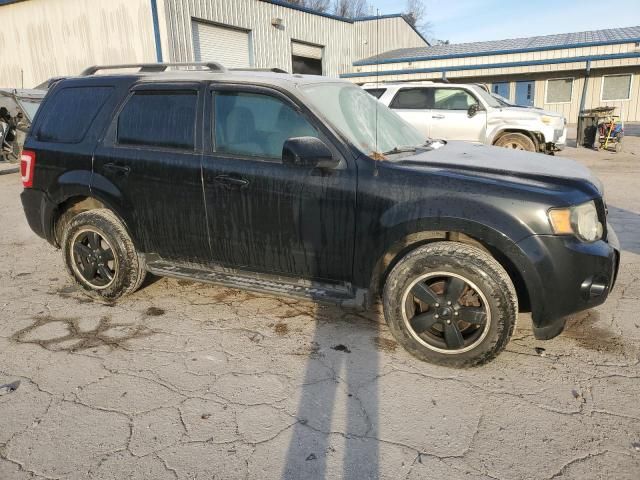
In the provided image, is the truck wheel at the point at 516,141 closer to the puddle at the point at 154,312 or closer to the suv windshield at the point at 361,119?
the suv windshield at the point at 361,119

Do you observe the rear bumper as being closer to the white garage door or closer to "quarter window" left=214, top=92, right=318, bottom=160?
"quarter window" left=214, top=92, right=318, bottom=160

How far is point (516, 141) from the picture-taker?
1048 cm

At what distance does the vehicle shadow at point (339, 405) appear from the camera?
219 centimetres

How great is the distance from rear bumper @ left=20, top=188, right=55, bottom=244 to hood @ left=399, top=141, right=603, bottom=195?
3036 millimetres

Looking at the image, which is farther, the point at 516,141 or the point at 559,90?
the point at 559,90

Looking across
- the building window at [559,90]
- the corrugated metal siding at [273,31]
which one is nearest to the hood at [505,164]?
the corrugated metal siding at [273,31]

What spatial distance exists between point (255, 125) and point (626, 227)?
5.09 m

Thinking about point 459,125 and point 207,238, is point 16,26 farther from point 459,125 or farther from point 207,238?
point 207,238

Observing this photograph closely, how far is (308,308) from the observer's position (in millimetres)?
3887

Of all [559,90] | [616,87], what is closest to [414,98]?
[559,90]

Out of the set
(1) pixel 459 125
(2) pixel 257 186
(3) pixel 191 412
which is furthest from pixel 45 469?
(1) pixel 459 125

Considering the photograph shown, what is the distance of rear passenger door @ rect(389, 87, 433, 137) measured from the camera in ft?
34.5

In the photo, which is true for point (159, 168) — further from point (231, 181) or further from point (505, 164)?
point (505, 164)

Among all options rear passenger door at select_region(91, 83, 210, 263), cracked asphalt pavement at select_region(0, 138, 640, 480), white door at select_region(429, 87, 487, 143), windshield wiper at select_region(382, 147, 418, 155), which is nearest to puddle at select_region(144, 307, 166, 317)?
cracked asphalt pavement at select_region(0, 138, 640, 480)
